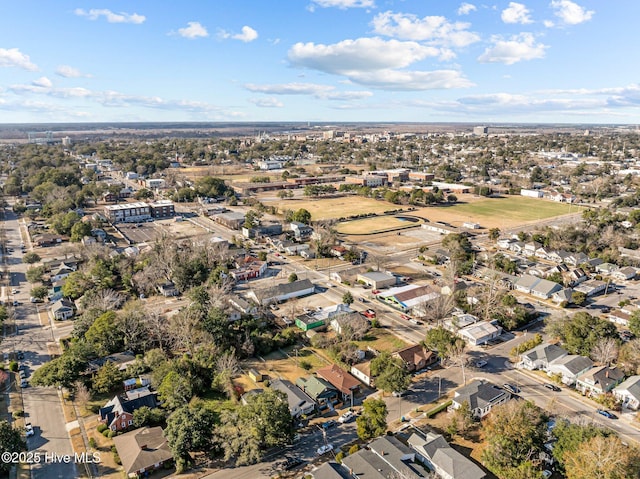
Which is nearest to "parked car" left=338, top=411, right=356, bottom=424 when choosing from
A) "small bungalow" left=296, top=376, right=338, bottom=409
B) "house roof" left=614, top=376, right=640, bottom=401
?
"small bungalow" left=296, top=376, right=338, bottom=409

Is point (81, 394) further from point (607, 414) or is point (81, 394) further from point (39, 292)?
point (607, 414)

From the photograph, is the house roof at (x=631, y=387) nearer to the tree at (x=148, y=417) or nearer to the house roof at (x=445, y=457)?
the house roof at (x=445, y=457)

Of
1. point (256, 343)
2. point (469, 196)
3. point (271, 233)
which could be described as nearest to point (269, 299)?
point (256, 343)

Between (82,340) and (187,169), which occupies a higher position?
(187,169)

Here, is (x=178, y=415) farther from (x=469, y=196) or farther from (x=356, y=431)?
(x=469, y=196)

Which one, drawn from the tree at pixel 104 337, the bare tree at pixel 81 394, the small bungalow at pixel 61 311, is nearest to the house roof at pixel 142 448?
the bare tree at pixel 81 394
